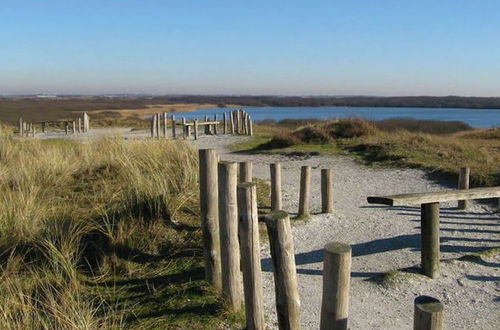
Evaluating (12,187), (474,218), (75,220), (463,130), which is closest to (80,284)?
(75,220)

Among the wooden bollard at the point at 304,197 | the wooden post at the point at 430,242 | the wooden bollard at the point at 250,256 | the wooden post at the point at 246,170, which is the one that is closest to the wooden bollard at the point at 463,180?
the wooden bollard at the point at 304,197

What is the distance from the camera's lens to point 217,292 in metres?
5.57

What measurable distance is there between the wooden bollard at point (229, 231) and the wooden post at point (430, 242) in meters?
2.38

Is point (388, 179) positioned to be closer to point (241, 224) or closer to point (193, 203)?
point (193, 203)

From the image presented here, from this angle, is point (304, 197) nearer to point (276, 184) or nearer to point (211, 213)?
point (276, 184)

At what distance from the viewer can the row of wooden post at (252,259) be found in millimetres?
3629

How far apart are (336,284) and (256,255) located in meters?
1.22

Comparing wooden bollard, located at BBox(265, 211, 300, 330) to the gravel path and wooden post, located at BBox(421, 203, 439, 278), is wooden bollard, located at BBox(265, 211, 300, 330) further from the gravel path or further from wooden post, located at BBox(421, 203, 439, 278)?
wooden post, located at BBox(421, 203, 439, 278)

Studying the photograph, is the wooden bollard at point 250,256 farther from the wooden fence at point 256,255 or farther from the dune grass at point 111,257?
the dune grass at point 111,257

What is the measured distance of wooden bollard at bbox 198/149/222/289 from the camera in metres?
5.64

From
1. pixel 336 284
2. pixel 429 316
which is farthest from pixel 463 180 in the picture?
pixel 429 316

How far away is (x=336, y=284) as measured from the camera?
11.9 feet

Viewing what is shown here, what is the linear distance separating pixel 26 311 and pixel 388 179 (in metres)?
9.71

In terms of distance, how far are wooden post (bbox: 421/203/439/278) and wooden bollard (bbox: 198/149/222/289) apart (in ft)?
8.00
